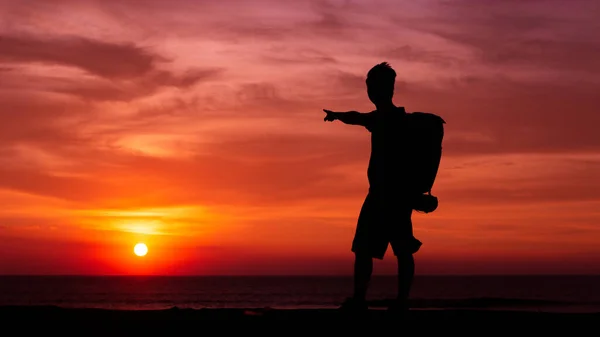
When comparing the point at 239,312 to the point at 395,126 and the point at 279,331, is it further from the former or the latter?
the point at 395,126

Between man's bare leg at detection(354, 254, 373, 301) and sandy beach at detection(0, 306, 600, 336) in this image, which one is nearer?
sandy beach at detection(0, 306, 600, 336)

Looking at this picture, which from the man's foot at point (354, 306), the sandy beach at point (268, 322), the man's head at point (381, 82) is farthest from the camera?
the man's head at point (381, 82)

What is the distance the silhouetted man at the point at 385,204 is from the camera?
25.9 feet

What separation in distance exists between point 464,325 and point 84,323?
12.3 ft

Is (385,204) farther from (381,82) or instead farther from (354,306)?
(381,82)

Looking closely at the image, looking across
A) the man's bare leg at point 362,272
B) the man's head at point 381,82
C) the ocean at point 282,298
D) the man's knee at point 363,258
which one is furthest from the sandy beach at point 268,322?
the ocean at point 282,298

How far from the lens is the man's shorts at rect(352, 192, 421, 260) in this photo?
7891mm

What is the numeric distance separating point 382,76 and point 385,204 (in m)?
1.31

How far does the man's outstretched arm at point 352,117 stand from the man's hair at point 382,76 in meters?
0.33

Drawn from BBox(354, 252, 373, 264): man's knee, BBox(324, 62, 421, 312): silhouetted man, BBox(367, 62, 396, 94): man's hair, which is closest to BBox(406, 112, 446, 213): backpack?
BBox(324, 62, 421, 312): silhouetted man

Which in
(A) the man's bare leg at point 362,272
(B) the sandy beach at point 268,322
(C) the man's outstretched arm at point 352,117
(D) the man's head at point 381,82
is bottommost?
(B) the sandy beach at point 268,322

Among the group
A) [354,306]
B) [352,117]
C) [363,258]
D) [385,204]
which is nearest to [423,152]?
[385,204]

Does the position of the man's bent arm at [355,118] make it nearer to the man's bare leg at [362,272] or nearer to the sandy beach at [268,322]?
the man's bare leg at [362,272]

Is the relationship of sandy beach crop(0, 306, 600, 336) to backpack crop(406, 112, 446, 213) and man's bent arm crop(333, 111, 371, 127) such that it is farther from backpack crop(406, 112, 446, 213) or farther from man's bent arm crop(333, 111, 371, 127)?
man's bent arm crop(333, 111, 371, 127)
